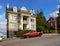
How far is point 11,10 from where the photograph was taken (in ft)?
207

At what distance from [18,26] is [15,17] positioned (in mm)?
3144

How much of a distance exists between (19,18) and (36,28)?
26.3 ft

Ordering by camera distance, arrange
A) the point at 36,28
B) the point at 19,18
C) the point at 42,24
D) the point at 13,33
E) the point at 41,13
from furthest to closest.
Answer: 1. the point at 41,13
2. the point at 42,24
3. the point at 36,28
4. the point at 19,18
5. the point at 13,33

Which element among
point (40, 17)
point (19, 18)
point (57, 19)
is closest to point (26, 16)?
point (19, 18)

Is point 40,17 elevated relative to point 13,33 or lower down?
elevated

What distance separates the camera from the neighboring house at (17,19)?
60.0 meters

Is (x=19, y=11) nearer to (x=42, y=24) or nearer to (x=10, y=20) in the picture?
(x=10, y=20)

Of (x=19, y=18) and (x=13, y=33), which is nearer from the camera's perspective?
(x=13, y=33)

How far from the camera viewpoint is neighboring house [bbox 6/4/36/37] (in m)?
60.0

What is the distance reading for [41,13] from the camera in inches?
3046

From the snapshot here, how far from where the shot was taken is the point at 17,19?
62438 mm

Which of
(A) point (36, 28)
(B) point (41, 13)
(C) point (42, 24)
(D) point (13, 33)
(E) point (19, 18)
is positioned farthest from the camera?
(B) point (41, 13)

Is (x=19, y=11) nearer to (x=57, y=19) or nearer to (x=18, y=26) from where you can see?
(x=18, y=26)

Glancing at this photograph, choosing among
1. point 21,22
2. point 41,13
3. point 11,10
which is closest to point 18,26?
point 21,22
